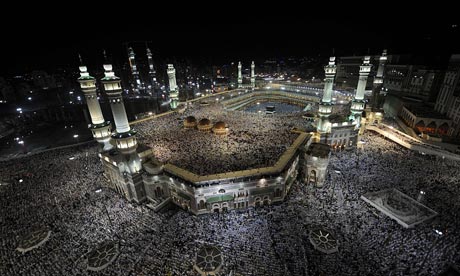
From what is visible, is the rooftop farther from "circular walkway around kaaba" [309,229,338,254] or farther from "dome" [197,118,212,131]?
"dome" [197,118,212,131]

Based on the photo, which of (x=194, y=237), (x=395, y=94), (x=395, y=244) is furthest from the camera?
(x=395, y=94)

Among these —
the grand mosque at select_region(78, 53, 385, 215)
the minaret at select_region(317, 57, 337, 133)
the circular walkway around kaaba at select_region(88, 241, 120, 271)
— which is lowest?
the circular walkway around kaaba at select_region(88, 241, 120, 271)

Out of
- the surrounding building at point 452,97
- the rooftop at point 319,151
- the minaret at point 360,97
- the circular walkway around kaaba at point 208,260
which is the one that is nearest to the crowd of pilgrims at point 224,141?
the rooftop at point 319,151

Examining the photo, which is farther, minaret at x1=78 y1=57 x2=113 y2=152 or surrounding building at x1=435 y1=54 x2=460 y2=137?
surrounding building at x1=435 y1=54 x2=460 y2=137

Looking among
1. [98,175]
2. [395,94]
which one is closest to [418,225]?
[98,175]

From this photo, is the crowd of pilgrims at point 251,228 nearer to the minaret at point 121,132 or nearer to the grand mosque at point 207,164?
the grand mosque at point 207,164

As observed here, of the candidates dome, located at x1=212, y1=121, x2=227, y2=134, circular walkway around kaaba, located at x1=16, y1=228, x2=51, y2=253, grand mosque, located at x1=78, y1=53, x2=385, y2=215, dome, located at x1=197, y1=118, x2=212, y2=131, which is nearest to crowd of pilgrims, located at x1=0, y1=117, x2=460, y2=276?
circular walkway around kaaba, located at x1=16, y1=228, x2=51, y2=253

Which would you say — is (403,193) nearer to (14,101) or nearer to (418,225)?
(418,225)
